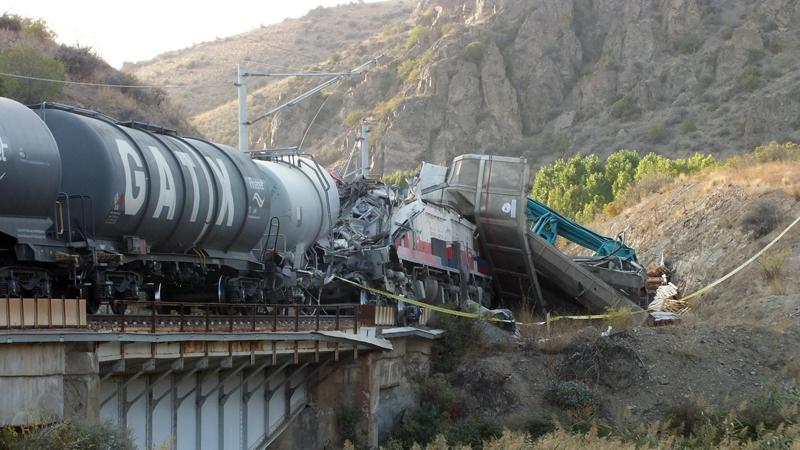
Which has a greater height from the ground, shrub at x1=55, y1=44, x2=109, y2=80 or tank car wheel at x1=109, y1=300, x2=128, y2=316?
shrub at x1=55, y1=44, x2=109, y2=80

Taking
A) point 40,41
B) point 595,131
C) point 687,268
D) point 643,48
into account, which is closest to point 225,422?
point 687,268

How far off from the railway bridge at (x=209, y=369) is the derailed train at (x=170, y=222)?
78 cm

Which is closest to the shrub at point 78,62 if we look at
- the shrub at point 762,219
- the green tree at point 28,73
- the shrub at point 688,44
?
the green tree at point 28,73

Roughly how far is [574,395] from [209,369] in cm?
1023

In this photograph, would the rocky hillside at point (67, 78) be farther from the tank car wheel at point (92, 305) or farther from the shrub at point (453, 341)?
the tank car wheel at point (92, 305)

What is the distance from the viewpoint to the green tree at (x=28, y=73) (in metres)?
36.9

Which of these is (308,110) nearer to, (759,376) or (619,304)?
(619,304)

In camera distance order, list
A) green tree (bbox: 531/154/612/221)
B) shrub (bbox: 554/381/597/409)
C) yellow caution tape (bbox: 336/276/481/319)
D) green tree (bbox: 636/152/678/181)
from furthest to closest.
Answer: green tree (bbox: 531/154/612/221) → green tree (bbox: 636/152/678/181) → yellow caution tape (bbox: 336/276/481/319) → shrub (bbox: 554/381/597/409)

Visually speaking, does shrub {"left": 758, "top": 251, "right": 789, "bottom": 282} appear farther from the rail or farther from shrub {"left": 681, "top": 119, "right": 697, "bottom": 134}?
shrub {"left": 681, "top": 119, "right": 697, "bottom": 134}

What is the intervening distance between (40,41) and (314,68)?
74.8m

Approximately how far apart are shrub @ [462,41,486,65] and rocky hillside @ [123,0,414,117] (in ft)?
96.5

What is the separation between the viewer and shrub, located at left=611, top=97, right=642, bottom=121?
90688mm

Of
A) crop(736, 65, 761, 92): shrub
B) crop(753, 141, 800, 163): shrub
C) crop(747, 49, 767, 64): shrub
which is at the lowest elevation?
crop(753, 141, 800, 163): shrub

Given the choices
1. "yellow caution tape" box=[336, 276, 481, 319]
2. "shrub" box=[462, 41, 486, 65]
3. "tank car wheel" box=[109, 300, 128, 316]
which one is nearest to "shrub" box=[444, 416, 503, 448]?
"yellow caution tape" box=[336, 276, 481, 319]
